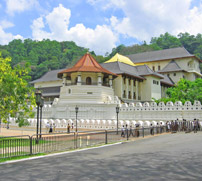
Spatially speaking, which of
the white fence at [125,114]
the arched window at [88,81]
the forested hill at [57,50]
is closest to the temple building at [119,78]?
the arched window at [88,81]

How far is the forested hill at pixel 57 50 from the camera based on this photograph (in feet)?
335

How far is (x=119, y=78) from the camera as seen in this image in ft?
151

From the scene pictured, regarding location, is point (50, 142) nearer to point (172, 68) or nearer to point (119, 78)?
point (119, 78)

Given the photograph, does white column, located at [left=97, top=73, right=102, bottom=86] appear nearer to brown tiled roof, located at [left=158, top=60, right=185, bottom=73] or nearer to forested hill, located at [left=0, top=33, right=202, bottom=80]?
brown tiled roof, located at [left=158, top=60, right=185, bottom=73]

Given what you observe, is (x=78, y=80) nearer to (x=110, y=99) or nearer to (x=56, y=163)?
(x=110, y=99)

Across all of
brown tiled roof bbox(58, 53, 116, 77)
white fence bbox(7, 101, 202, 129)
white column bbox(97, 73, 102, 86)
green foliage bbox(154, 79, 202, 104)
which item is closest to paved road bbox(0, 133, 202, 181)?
white fence bbox(7, 101, 202, 129)

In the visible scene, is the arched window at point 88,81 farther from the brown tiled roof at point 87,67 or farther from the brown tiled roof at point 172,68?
the brown tiled roof at point 172,68

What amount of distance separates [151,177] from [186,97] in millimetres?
36149

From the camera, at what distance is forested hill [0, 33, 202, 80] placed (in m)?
102

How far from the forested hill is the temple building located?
94.6 feet

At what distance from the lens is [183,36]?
431 ft

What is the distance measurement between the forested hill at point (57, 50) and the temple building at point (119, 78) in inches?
1135

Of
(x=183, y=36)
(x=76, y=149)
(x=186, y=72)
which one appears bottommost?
(x=76, y=149)

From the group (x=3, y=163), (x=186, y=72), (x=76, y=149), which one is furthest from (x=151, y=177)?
(x=186, y=72)
